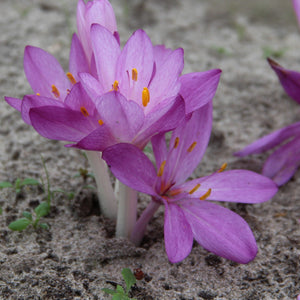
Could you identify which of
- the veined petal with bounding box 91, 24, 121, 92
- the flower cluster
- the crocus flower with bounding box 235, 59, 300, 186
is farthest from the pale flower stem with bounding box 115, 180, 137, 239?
the crocus flower with bounding box 235, 59, 300, 186

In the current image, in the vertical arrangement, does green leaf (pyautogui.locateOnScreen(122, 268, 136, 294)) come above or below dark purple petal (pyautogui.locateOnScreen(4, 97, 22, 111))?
below

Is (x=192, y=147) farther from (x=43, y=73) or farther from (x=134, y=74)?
(x=43, y=73)

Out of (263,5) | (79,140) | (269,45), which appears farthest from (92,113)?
(263,5)

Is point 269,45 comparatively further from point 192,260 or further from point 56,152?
point 192,260

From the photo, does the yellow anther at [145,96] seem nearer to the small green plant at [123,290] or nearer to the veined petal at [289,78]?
the small green plant at [123,290]

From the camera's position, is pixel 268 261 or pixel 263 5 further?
pixel 263 5

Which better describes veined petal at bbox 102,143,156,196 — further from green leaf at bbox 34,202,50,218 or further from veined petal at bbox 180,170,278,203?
green leaf at bbox 34,202,50,218

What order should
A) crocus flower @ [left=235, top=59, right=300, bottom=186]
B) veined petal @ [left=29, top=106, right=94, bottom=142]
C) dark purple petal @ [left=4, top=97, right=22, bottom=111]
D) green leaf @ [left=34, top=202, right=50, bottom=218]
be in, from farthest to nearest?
1. crocus flower @ [left=235, top=59, right=300, bottom=186]
2. green leaf @ [left=34, top=202, right=50, bottom=218]
3. dark purple petal @ [left=4, top=97, right=22, bottom=111]
4. veined petal @ [left=29, top=106, right=94, bottom=142]
